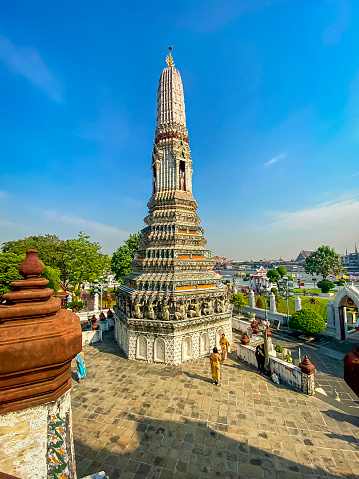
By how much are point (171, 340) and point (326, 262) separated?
49.5 meters

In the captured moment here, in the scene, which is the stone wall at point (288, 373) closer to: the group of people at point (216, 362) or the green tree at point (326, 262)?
the group of people at point (216, 362)

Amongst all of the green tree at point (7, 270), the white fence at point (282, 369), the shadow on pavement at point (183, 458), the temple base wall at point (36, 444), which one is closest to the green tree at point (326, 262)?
the white fence at point (282, 369)

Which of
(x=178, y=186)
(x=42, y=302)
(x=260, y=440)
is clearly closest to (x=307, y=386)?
(x=260, y=440)

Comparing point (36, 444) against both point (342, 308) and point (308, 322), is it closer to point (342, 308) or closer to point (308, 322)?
point (308, 322)

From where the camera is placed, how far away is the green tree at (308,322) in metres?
17.7

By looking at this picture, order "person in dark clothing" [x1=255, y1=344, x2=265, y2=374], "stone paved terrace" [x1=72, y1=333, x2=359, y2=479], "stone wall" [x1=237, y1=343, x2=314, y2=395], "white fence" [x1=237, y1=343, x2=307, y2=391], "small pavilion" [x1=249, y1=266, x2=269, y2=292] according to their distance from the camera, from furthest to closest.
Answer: "small pavilion" [x1=249, y1=266, x2=269, y2=292]
"person in dark clothing" [x1=255, y1=344, x2=265, y2=374]
"white fence" [x1=237, y1=343, x2=307, y2=391]
"stone wall" [x1=237, y1=343, x2=314, y2=395]
"stone paved terrace" [x1=72, y1=333, x2=359, y2=479]

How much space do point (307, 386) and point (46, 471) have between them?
1129 centimetres

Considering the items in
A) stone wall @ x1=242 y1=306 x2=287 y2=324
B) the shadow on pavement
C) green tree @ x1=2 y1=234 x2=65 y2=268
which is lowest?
the shadow on pavement

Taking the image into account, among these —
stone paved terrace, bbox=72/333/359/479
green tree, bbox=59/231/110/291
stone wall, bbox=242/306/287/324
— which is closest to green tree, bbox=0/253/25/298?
green tree, bbox=59/231/110/291

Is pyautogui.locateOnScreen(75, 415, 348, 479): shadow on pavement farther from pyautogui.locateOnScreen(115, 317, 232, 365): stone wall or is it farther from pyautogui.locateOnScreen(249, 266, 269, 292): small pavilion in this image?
pyautogui.locateOnScreen(249, 266, 269, 292): small pavilion

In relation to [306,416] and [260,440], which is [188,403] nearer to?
[260,440]

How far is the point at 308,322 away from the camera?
17.8 meters

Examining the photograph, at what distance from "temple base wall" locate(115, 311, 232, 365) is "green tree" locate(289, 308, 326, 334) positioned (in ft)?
26.6

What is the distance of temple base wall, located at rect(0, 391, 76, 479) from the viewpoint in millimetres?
2037
